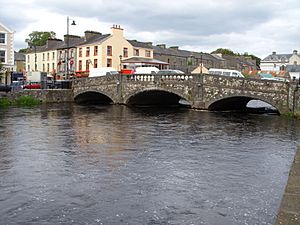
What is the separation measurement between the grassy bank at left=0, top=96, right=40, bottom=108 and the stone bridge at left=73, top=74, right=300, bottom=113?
5312 mm

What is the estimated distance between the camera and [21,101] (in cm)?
3778

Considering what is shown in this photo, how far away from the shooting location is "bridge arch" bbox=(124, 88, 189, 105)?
122 feet

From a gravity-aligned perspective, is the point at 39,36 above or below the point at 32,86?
above

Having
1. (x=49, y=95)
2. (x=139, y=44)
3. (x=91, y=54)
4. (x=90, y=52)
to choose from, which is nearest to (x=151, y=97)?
(x=49, y=95)

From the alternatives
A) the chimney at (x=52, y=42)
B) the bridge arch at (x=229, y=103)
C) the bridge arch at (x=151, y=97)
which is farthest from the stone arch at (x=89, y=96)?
the chimney at (x=52, y=42)

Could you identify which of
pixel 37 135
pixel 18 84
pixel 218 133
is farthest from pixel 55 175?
pixel 18 84

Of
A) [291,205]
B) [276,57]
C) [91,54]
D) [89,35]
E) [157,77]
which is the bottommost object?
[291,205]

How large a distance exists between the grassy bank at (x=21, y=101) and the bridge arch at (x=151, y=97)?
893cm

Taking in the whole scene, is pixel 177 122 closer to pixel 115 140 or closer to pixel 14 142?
pixel 115 140

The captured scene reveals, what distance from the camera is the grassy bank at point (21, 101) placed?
36.2 metres

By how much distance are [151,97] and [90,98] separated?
8281 mm

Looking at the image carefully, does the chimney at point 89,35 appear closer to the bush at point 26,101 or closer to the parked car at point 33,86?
the parked car at point 33,86

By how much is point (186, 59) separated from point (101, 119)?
1974 inches

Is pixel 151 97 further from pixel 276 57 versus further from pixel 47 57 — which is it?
pixel 276 57
